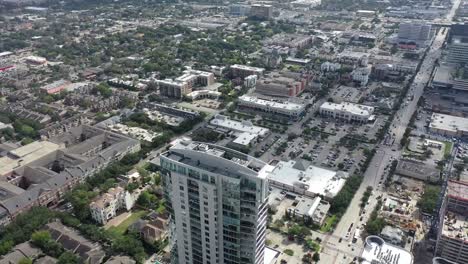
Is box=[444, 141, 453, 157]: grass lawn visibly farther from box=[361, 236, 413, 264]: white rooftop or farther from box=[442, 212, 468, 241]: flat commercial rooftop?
box=[361, 236, 413, 264]: white rooftop

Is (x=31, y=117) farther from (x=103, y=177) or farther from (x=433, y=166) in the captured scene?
(x=433, y=166)

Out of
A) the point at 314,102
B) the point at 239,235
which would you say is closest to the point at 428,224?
the point at 239,235

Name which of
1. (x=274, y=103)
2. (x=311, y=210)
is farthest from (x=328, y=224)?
(x=274, y=103)

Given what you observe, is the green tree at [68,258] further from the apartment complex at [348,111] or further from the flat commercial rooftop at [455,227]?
the apartment complex at [348,111]

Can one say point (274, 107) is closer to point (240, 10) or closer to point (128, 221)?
point (128, 221)

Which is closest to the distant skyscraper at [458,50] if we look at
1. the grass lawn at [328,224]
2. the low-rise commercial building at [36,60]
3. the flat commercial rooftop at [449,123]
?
the flat commercial rooftop at [449,123]
